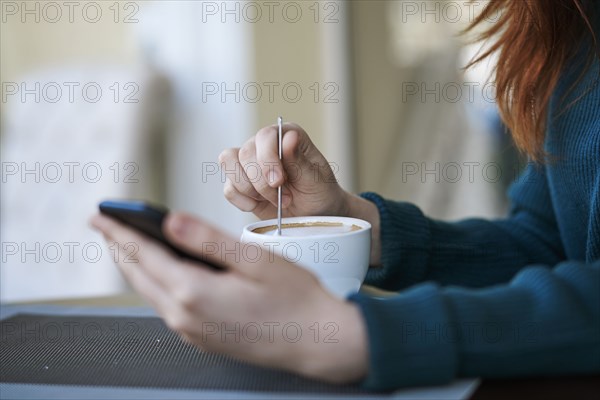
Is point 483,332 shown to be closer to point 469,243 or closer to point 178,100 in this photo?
point 469,243

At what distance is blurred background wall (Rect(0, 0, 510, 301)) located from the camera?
7.64 ft

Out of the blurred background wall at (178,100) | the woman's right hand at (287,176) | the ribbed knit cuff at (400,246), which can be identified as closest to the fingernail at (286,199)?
the woman's right hand at (287,176)

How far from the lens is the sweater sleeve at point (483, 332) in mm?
521

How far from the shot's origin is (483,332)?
21.2 inches

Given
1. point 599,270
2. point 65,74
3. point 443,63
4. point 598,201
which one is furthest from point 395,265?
point 443,63

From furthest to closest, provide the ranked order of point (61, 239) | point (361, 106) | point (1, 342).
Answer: point (361, 106) → point (61, 239) → point (1, 342)

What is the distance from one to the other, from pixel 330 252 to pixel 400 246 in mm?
276

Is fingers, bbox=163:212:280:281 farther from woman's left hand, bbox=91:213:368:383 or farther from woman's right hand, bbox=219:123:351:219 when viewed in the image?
woman's right hand, bbox=219:123:351:219

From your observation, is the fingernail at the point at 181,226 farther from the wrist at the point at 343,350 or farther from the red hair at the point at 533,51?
the red hair at the point at 533,51

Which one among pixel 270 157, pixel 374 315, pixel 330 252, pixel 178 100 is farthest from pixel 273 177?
pixel 178 100

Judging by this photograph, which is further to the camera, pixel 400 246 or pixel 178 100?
Result: pixel 178 100

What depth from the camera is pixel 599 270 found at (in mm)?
584

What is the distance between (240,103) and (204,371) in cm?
199

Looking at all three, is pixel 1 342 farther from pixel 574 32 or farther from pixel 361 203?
pixel 574 32
